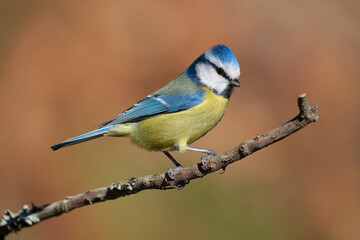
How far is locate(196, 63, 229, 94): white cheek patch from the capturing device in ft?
9.57

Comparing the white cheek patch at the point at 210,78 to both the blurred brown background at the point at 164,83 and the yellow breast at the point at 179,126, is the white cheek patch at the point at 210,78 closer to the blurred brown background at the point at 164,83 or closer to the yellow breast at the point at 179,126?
the yellow breast at the point at 179,126

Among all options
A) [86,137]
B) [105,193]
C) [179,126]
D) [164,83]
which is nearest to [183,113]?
[179,126]

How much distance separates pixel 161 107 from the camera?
292cm

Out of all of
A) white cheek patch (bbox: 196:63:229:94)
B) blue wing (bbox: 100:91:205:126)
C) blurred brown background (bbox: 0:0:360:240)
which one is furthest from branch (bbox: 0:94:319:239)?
blurred brown background (bbox: 0:0:360:240)

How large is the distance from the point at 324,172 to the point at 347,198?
397 mm

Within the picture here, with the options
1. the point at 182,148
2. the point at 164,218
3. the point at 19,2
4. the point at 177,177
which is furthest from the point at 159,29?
the point at 177,177

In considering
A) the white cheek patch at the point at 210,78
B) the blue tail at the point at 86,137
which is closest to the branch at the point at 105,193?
the blue tail at the point at 86,137

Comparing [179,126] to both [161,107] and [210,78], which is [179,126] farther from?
[210,78]

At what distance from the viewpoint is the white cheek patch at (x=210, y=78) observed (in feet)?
9.57

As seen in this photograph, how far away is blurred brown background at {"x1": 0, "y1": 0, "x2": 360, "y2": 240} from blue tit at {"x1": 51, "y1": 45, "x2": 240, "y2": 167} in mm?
1168

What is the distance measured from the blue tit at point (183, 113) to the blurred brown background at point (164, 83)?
117 centimetres

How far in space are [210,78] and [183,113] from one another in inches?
14.3

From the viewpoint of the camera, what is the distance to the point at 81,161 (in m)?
4.27

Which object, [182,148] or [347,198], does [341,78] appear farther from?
[182,148]
